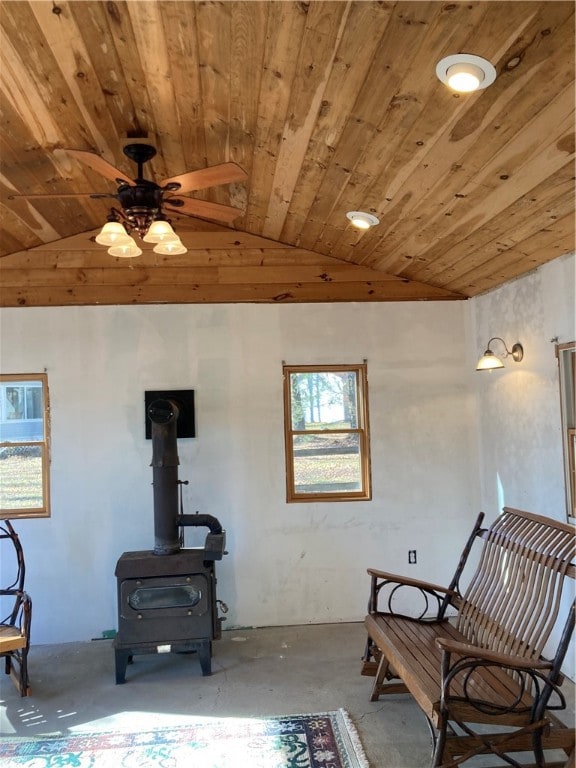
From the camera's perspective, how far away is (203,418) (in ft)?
14.2

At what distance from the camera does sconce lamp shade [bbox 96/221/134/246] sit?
2.57 m

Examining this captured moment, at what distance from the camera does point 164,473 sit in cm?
368

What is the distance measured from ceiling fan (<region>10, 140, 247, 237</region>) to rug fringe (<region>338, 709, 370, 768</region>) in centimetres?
269

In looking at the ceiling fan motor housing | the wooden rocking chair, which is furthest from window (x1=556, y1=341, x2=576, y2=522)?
the wooden rocking chair

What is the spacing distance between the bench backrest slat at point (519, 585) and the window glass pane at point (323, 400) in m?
1.62

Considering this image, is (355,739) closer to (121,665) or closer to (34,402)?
(121,665)

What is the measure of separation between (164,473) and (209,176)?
6.61 ft

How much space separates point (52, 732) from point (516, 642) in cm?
238

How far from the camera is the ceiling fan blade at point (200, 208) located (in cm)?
273

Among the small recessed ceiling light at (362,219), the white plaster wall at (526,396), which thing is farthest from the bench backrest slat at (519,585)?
the small recessed ceiling light at (362,219)

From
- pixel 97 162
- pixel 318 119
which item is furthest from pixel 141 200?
pixel 318 119

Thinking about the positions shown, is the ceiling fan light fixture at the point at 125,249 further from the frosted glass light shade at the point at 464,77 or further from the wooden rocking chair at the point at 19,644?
the wooden rocking chair at the point at 19,644

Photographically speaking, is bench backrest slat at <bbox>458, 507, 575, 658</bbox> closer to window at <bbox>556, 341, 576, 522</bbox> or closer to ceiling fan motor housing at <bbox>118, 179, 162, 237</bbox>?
window at <bbox>556, 341, 576, 522</bbox>

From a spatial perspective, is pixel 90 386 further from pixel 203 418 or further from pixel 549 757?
pixel 549 757
